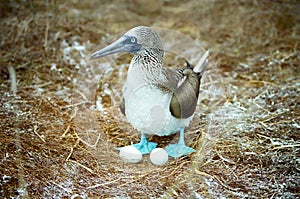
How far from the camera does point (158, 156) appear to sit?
303 centimetres

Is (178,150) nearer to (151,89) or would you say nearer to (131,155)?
(131,155)

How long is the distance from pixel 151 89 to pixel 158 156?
40 cm

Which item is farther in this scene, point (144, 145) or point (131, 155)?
point (144, 145)

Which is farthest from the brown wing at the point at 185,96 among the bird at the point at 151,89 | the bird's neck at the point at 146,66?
the bird's neck at the point at 146,66

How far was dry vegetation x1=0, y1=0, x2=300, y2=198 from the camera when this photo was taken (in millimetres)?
2914

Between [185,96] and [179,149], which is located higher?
[185,96]

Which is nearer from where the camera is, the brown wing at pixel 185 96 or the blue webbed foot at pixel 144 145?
the brown wing at pixel 185 96

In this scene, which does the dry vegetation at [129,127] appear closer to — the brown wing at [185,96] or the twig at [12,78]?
the twig at [12,78]

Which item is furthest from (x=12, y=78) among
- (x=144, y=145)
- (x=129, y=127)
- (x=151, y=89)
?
(x=151, y=89)

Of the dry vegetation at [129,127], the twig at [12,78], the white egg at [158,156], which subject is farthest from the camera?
the twig at [12,78]

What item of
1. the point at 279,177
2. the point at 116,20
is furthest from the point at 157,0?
the point at 279,177

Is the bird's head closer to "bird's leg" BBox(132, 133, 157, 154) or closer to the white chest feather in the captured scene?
the white chest feather

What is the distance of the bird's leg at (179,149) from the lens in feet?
10.4

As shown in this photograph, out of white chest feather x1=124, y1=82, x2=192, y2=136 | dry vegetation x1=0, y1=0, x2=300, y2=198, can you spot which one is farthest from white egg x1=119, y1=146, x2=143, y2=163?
white chest feather x1=124, y1=82, x2=192, y2=136
